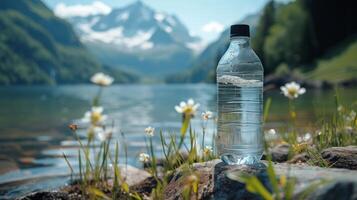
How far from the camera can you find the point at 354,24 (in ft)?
278

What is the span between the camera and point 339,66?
243 feet

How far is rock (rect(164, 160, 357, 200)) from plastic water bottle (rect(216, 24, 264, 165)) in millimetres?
508

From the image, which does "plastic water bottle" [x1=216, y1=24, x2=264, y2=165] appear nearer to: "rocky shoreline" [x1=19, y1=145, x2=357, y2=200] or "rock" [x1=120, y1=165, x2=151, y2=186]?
"rocky shoreline" [x1=19, y1=145, x2=357, y2=200]

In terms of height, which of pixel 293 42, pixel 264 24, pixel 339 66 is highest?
pixel 264 24

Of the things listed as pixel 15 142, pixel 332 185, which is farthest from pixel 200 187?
pixel 15 142

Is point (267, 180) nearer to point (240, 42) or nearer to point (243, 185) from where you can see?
point (243, 185)

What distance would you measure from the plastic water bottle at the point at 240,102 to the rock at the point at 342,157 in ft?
2.37

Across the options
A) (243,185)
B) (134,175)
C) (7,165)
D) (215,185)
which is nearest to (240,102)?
(215,185)

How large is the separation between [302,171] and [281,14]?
94.2 meters

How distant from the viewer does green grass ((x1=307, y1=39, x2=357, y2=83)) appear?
68.2 meters

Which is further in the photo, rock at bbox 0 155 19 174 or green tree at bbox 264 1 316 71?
green tree at bbox 264 1 316 71

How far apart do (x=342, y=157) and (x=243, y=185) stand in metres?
1.61

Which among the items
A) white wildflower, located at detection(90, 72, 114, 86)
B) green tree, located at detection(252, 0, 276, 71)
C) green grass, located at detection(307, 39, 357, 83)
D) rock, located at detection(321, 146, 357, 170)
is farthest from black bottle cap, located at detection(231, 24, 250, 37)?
green tree, located at detection(252, 0, 276, 71)

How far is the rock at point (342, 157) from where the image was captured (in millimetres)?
4660
